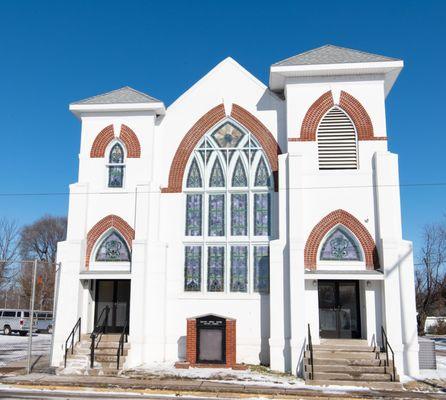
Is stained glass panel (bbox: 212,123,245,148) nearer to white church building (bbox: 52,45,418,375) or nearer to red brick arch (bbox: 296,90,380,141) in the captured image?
white church building (bbox: 52,45,418,375)

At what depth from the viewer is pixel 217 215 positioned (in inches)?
717

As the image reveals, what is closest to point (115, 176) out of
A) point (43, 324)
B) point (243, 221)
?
point (243, 221)

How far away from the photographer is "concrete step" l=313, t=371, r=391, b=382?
1402cm

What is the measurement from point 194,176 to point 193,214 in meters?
1.42

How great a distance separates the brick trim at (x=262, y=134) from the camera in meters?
18.0

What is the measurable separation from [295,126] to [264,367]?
807 cm

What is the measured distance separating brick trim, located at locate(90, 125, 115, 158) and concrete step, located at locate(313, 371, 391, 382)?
1071 cm

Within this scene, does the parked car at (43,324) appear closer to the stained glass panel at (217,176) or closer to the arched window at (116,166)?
the arched window at (116,166)

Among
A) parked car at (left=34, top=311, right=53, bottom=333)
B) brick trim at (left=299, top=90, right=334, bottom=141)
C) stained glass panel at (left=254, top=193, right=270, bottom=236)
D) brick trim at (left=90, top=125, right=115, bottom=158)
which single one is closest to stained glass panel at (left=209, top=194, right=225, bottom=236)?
stained glass panel at (left=254, top=193, right=270, bottom=236)

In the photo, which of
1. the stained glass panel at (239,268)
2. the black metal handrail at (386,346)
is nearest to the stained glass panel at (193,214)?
the stained glass panel at (239,268)

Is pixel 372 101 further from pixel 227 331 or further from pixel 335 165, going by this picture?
pixel 227 331

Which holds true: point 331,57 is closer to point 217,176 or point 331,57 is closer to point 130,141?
point 217,176

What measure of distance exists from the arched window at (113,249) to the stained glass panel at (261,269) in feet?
14.9

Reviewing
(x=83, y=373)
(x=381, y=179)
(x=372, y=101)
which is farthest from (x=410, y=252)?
(x=83, y=373)
